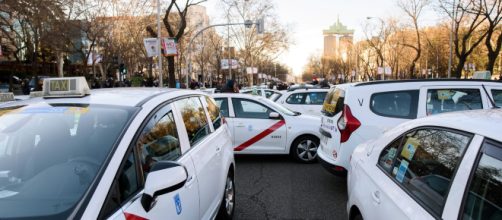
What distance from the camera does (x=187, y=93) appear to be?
14.2ft

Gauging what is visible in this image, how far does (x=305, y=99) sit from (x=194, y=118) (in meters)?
10.1

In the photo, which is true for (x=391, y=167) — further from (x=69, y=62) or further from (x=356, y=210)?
(x=69, y=62)

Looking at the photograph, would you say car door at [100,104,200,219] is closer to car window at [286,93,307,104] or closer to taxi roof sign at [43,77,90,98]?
taxi roof sign at [43,77,90,98]

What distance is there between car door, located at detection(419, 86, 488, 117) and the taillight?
0.94 metres

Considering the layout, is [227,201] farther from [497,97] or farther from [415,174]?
[497,97]

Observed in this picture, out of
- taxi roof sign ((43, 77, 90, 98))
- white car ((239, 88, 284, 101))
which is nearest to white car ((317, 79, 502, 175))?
taxi roof sign ((43, 77, 90, 98))

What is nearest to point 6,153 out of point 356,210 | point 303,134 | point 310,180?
point 356,210

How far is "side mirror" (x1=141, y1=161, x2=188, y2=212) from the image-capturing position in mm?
2495

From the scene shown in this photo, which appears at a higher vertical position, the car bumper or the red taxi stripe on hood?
the red taxi stripe on hood

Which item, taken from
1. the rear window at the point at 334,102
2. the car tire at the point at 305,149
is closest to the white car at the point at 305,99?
the car tire at the point at 305,149

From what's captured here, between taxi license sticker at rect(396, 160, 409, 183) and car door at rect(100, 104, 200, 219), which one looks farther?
taxi license sticker at rect(396, 160, 409, 183)

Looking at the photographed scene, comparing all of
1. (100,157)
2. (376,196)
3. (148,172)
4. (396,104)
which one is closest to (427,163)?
(376,196)

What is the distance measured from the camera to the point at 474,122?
2.32m

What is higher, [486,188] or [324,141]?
[486,188]
